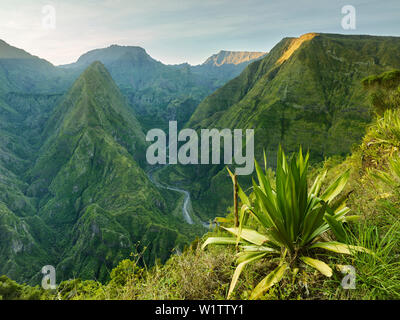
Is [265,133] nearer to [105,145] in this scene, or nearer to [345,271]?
[105,145]

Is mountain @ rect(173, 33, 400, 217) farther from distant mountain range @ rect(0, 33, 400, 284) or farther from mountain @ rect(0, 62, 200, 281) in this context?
mountain @ rect(0, 62, 200, 281)

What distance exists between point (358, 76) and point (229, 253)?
14415 centimetres

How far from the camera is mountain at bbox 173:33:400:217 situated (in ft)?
341

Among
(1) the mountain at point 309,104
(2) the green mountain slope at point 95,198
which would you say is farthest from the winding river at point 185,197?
(1) the mountain at point 309,104

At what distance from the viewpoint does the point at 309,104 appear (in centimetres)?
11844

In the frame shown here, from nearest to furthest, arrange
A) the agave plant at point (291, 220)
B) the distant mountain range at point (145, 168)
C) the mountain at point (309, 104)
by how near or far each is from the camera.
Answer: the agave plant at point (291, 220)
the distant mountain range at point (145, 168)
the mountain at point (309, 104)

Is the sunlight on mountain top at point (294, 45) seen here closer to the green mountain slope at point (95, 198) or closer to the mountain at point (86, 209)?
the mountain at point (86, 209)

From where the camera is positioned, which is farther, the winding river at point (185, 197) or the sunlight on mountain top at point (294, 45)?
the sunlight on mountain top at point (294, 45)

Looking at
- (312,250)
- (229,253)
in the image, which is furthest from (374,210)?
(229,253)

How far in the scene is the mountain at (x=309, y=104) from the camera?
104 m

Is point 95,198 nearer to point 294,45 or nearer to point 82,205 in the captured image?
point 82,205

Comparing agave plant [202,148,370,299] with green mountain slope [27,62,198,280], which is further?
green mountain slope [27,62,198,280]

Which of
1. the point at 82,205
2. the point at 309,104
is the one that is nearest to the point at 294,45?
the point at 309,104

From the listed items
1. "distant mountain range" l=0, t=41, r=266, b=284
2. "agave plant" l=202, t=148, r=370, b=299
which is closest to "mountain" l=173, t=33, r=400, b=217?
"distant mountain range" l=0, t=41, r=266, b=284
